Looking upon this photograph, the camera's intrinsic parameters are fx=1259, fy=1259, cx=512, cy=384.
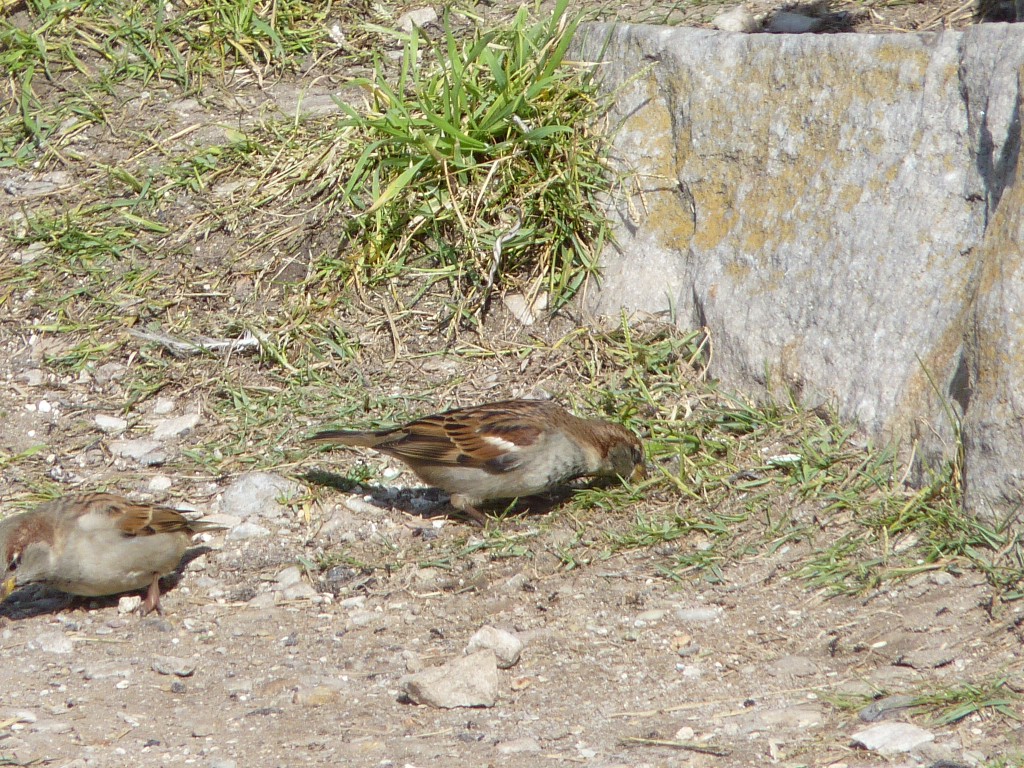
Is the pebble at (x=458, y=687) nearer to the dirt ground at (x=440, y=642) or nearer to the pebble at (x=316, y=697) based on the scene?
the dirt ground at (x=440, y=642)

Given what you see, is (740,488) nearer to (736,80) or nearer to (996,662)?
(996,662)

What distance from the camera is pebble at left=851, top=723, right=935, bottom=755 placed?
3502 mm

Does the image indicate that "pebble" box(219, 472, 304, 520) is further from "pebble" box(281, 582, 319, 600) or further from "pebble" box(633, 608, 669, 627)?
"pebble" box(633, 608, 669, 627)

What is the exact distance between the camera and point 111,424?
6414 millimetres

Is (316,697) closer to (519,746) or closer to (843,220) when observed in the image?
(519,746)

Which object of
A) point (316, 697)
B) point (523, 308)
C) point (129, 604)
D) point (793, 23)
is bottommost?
point (129, 604)

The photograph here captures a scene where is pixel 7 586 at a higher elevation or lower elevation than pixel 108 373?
lower

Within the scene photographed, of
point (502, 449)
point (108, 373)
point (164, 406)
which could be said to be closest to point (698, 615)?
point (502, 449)

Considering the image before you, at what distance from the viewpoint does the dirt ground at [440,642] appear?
12.4ft

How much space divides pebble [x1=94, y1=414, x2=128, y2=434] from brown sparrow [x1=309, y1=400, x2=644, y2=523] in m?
1.32

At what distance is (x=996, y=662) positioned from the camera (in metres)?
3.92

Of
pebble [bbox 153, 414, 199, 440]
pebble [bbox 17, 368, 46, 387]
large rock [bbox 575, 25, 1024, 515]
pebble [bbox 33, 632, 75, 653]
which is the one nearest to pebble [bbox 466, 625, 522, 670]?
pebble [bbox 33, 632, 75, 653]

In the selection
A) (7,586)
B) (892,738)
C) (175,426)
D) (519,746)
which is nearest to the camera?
(892,738)

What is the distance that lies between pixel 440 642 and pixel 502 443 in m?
1.18
